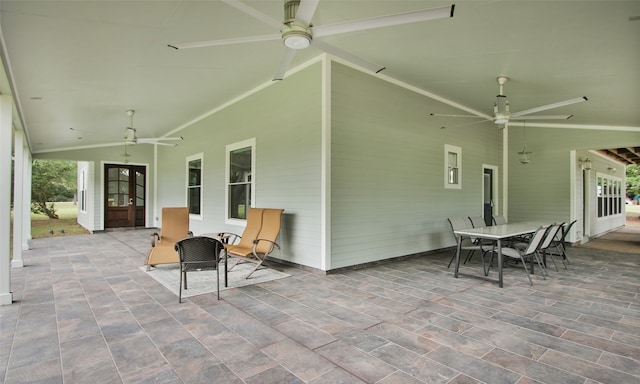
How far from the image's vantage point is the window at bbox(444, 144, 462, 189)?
721 centimetres

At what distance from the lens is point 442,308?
11.6ft

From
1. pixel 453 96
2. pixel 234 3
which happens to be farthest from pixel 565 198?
pixel 234 3

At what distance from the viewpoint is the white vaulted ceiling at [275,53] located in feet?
10.7

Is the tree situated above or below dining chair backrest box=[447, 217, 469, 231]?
above

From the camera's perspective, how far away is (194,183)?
893 centimetres

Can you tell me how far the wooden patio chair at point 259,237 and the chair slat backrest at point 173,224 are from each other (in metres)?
0.81

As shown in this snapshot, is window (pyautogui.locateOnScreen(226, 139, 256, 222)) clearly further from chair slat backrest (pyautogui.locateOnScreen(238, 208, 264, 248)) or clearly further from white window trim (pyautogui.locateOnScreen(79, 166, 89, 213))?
white window trim (pyautogui.locateOnScreen(79, 166, 89, 213))

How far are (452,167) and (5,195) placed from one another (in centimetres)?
752

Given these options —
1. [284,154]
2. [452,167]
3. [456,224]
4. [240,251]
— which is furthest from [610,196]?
[240,251]

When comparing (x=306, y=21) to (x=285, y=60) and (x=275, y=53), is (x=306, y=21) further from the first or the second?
(x=275, y=53)

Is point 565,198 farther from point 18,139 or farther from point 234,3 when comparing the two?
point 18,139

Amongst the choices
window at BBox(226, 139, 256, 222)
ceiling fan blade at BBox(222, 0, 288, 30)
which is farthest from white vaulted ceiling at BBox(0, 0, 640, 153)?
window at BBox(226, 139, 256, 222)

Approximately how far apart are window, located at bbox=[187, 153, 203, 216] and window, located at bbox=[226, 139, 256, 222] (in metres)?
1.64

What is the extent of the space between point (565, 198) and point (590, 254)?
1697 mm
